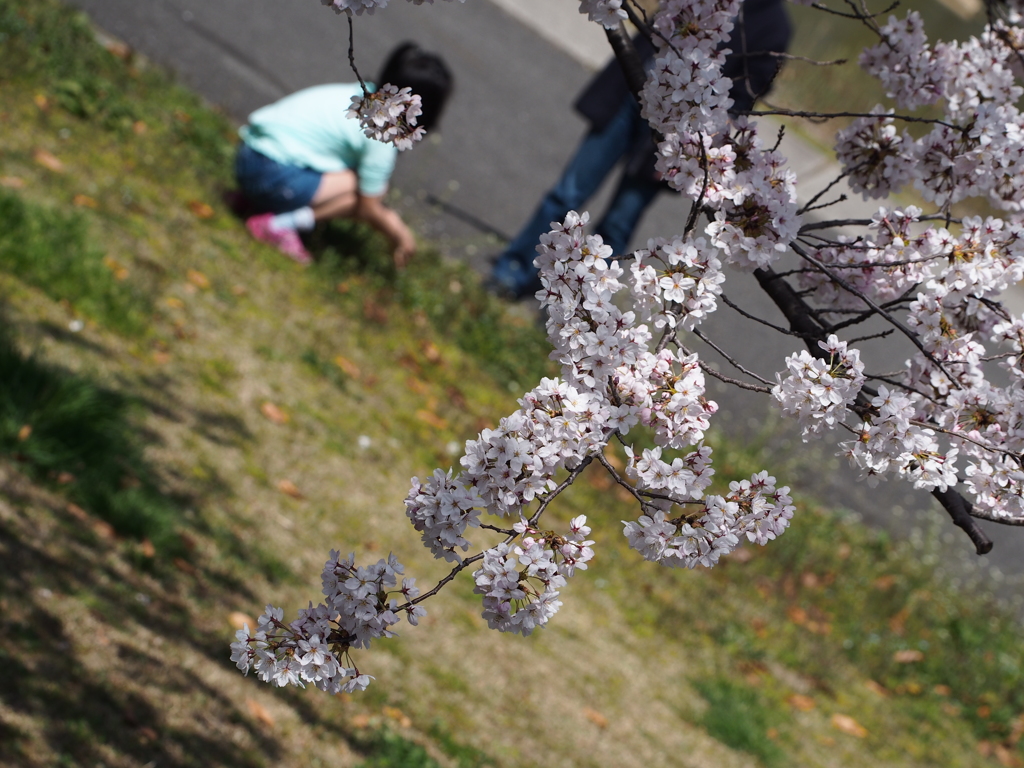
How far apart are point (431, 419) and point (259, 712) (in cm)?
208

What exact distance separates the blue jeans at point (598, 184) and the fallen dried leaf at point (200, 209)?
1.81 meters

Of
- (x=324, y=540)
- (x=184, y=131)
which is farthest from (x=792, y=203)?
(x=184, y=131)

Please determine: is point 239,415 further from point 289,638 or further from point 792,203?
point 792,203

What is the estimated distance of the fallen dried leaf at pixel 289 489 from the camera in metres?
4.00

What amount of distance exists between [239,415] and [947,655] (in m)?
3.87

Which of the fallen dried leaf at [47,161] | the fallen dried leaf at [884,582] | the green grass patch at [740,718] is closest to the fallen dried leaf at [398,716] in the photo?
the green grass patch at [740,718]

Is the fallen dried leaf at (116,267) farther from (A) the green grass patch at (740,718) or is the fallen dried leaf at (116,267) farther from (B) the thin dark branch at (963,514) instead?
(B) the thin dark branch at (963,514)

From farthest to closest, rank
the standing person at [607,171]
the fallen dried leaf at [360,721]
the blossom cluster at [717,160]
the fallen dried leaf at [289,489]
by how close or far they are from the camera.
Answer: the standing person at [607,171]
the fallen dried leaf at [289,489]
the fallen dried leaf at [360,721]
the blossom cluster at [717,160]

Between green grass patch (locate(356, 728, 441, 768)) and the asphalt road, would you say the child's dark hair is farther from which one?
green grass patch (locate(356, 728, 441, 768))

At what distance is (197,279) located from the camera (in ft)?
15.6

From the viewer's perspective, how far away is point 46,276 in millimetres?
4105

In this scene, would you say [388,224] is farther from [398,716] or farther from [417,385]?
[398,716]

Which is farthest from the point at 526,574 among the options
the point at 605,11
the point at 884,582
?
the point at 884,582

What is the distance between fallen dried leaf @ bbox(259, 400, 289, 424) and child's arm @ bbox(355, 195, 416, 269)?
158 cm
